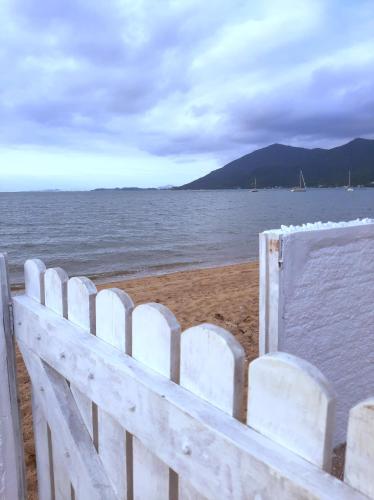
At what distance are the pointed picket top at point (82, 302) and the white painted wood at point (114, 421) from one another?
42 millimetres

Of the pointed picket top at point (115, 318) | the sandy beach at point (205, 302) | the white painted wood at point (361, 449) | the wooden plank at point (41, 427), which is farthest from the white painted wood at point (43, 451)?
the white painted wood at point (361, 449)

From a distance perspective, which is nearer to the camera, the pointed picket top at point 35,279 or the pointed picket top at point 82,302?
the pointed picket top at point 82,302

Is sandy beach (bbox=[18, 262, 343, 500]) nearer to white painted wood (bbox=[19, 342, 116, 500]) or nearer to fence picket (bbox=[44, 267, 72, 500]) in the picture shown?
fence picket (bbox=[44, 267, 72, 500])

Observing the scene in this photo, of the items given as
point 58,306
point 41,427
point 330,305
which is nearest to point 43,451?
point 41,427

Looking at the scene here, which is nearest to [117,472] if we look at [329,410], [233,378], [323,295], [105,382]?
[105,382]

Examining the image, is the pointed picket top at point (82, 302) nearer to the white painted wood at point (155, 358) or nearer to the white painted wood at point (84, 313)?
the white painted wood at point (84, 313)

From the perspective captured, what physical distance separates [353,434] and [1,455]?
1.65 metres

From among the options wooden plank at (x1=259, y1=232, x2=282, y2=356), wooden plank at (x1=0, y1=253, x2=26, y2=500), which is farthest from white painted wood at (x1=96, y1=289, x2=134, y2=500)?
wooden plank at (x1=259, y1=232, x2=282, y2=356)

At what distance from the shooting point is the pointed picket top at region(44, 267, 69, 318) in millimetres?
1513

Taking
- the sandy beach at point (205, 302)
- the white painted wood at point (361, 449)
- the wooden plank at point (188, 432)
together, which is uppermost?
the white painted wood at point (361, 449)

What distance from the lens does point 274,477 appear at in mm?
765

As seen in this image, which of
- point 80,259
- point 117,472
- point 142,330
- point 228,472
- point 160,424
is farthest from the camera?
point 80,259

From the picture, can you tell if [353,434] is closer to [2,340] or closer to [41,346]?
[41,346]

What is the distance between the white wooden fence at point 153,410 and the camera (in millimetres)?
750
